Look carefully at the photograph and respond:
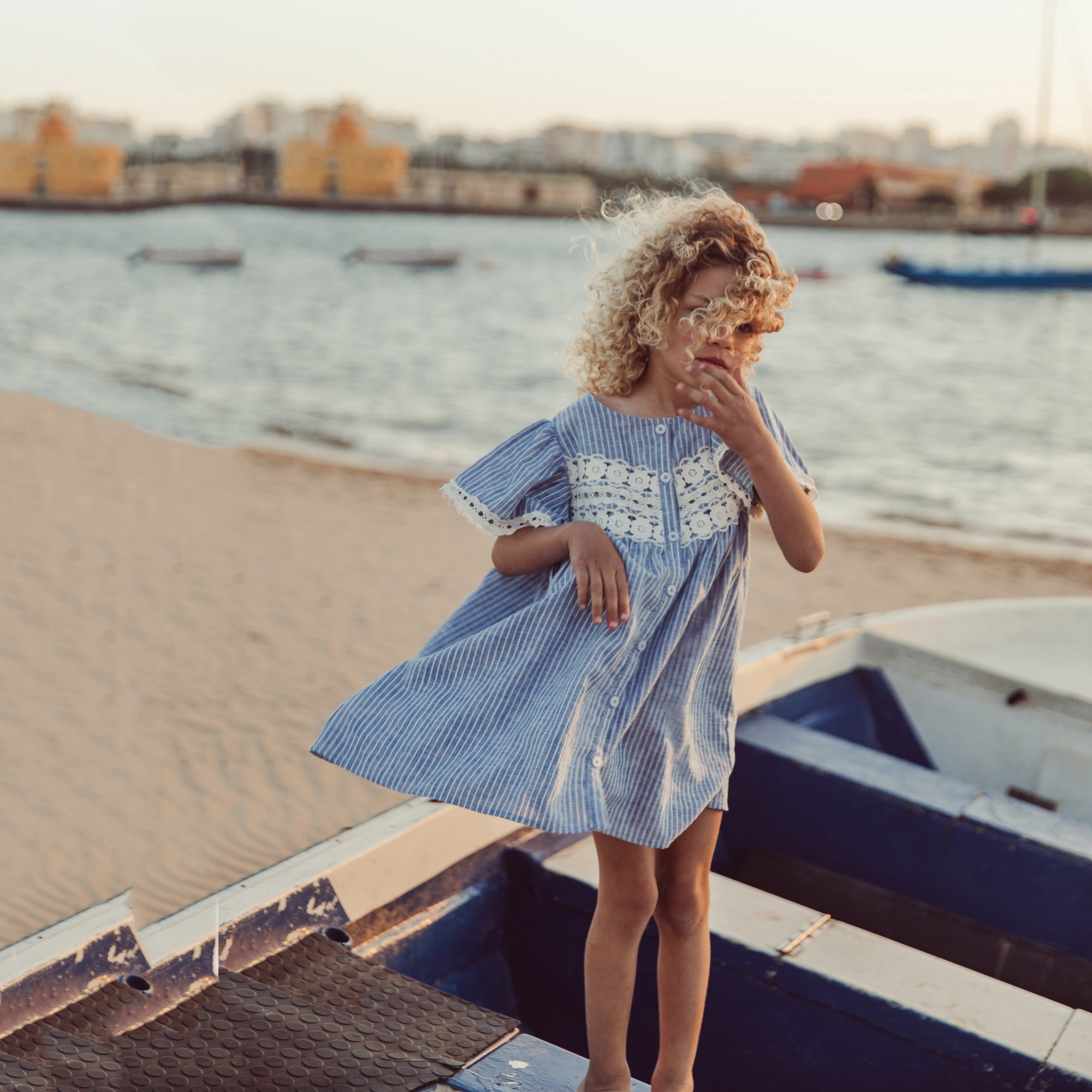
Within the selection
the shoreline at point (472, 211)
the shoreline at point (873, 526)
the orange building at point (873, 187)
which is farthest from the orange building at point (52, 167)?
the shoreline at point (873, 526)

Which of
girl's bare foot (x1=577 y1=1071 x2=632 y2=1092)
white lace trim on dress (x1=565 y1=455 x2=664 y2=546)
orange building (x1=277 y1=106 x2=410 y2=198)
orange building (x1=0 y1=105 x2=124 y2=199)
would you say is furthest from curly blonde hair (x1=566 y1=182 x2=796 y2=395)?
orange building (x1=277 y1=106 x2=410 y2=198)

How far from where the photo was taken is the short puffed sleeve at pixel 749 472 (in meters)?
1.54

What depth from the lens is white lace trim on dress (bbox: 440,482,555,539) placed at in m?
1.50

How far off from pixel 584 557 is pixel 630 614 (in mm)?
94

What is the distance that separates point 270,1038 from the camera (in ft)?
5.21

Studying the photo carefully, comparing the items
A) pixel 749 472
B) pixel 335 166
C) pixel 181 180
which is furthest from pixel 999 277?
pixel 335 166

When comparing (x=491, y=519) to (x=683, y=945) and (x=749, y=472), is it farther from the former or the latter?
(x=683, y=945)

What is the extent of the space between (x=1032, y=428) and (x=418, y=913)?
58.7 ft

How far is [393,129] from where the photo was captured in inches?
4178

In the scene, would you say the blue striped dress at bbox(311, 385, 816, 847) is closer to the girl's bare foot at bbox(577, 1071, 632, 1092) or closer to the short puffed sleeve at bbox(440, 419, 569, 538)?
the short puffed sleeve at bbox(440, 419, 569, 538)

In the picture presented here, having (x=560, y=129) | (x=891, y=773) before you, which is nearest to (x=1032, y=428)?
(x=891, y=773)

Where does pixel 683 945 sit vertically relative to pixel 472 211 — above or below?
below

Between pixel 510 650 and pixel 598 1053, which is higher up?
pixel 510 650

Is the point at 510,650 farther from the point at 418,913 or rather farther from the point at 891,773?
the point at 891,773
